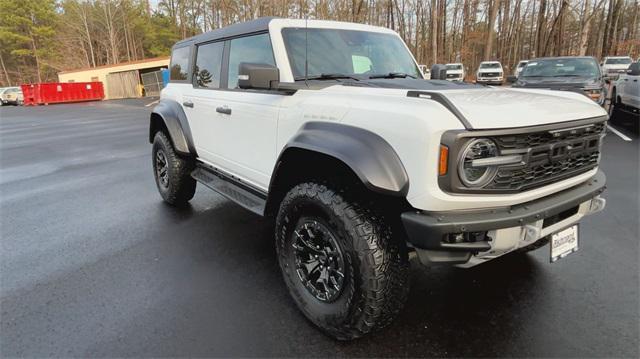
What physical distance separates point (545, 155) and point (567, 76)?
8.80 metres

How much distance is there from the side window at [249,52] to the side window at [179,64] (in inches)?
47.3

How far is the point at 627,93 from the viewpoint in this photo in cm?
994

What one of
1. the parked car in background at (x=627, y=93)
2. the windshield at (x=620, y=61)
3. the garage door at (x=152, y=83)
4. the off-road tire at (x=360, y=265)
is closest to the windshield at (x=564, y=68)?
the parked car in background at (x=627, y=93)

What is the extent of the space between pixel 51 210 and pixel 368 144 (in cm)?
480

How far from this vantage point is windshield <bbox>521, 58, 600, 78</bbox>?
30.6 ft

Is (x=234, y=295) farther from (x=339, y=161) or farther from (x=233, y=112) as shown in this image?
(x=233, y=112)

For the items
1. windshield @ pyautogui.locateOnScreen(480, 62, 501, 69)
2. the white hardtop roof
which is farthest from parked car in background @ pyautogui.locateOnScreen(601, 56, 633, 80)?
the white hardtop roof

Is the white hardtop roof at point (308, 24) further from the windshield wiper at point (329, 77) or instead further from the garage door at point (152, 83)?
the garage door at point (152, 83)

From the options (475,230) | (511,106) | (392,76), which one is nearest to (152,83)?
(392,76)

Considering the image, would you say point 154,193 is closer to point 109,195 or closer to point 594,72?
point 109,195

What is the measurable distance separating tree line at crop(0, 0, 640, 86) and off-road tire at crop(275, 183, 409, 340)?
72.8 ft

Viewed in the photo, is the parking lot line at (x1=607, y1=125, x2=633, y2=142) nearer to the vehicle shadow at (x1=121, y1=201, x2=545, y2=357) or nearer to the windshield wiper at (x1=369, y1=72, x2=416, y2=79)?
the vehicle shadow at (x1=121, y1=201, x2=545, y2=357)

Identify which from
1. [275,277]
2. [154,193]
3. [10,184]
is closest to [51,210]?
[154,193]

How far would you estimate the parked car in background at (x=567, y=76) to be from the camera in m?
8.57
